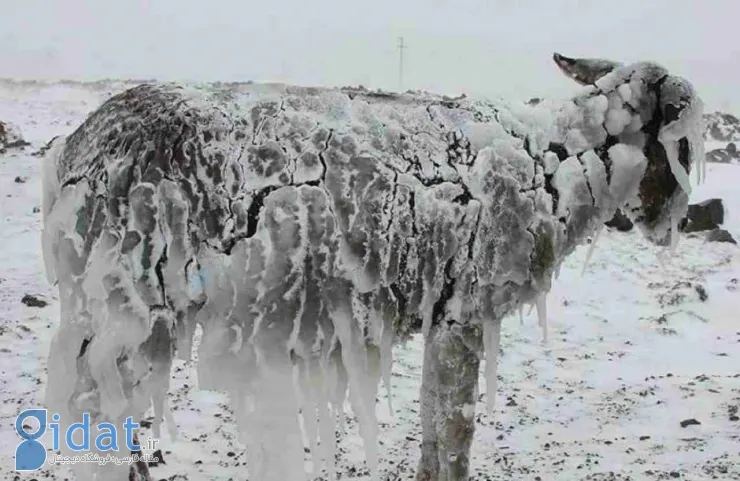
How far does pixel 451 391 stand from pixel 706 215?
705 cm

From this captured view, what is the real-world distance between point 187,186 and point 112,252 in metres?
0.36

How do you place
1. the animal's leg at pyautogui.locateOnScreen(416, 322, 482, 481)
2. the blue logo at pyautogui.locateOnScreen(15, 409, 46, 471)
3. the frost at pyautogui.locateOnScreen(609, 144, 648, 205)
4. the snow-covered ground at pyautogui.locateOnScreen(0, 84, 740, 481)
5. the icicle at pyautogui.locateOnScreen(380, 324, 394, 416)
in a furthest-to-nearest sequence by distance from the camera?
the snow-covered ground at pyautogui.locateOnScreen(0, 84, 740, 481) < the blue logo at pyautogui.locateOnScreen(15, 409, 46, 471) < the frost at pyautogui.locateOnScreen(609, 144, 648, 205) < the animal's leg at pyautogui.locateOnScreen(416, 322, 482, 481) < the icicle at pyautogui.locateOnScreen(380, 324, 394, 416)

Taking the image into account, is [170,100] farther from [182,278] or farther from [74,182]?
[182,278]

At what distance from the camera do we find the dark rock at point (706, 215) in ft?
29.8

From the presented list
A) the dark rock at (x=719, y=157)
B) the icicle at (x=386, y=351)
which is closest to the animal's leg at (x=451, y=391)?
the icicle at (x=386, y=351)

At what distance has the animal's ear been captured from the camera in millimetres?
3518

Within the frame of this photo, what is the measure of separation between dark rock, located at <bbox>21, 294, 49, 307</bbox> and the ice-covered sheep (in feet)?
10.8

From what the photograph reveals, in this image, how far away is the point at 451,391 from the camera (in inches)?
127

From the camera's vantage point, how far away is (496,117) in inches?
127

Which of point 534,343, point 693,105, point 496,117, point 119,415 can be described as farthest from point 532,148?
point 534,343

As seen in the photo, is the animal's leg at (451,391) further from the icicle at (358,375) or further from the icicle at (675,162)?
the icicle at (675,162)

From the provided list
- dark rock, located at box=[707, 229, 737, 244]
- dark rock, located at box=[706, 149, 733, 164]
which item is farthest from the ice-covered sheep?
dark rock, located at box=[706, 149, 733, 164]

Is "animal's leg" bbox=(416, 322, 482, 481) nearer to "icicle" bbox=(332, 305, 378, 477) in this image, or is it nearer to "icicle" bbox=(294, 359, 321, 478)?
"icicle" bbox=(332, 305, 378, 477)

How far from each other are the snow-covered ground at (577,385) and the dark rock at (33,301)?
0.07 metres
